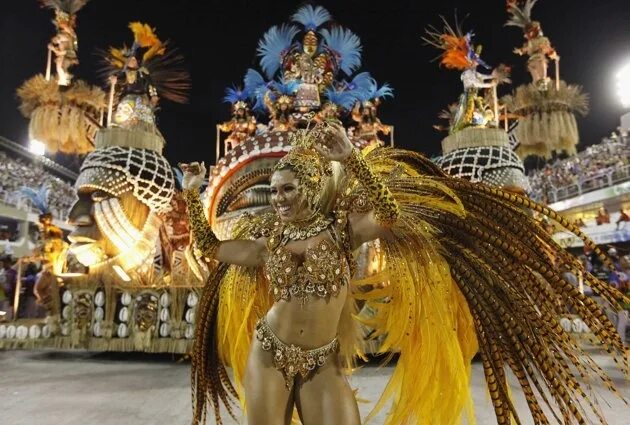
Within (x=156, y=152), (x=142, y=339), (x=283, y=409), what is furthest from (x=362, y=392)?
(x=156, y=152)

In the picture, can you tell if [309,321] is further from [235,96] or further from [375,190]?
[235,96]

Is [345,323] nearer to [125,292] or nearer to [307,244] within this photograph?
[307,244]

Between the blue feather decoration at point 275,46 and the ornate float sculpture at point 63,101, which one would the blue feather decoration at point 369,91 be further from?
the ornate float sculpture at point 63,101

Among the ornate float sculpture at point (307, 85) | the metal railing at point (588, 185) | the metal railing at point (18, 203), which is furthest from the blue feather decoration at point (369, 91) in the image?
the metal railing at point (18, 203)

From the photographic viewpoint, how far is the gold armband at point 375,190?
1.58m

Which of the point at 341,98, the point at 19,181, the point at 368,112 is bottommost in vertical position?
the point at 368,112

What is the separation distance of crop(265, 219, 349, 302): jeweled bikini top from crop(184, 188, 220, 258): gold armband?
0.41 metres

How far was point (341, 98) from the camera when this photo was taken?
6539 mm

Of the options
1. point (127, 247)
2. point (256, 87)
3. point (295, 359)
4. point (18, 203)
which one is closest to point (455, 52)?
point (256, 87)

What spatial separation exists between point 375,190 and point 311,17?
5.96 m

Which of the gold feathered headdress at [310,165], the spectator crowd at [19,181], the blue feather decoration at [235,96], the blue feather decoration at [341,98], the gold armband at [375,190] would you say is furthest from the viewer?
the spectator crowd at [19,181]

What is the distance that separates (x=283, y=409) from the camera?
5.43 ft

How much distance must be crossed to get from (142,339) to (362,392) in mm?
2723

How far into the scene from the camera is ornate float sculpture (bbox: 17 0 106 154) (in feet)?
18.8
